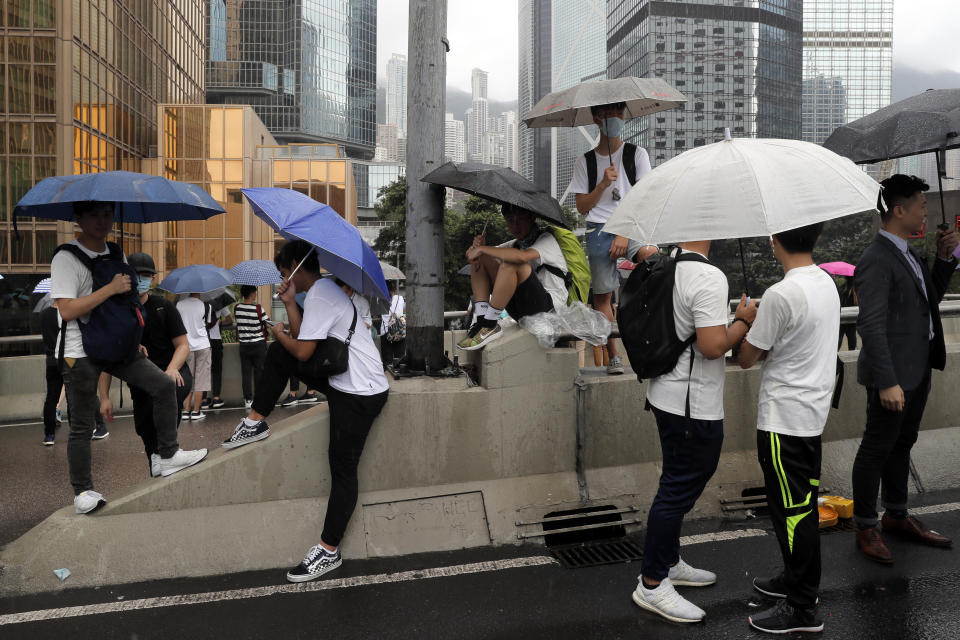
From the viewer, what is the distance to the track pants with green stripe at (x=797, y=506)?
11.1 feet

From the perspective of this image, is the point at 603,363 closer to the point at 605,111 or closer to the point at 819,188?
the point at 605,111

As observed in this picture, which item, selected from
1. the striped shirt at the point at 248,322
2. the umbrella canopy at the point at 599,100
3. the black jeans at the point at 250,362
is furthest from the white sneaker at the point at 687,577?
the black jeans at the point at 250,362

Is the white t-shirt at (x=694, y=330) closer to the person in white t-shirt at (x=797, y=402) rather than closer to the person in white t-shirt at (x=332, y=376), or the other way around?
the person in white t-shirt at (x=797, y=402)

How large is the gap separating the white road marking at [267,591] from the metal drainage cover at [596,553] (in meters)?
0.11

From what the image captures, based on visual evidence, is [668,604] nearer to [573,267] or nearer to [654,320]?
[654,320]

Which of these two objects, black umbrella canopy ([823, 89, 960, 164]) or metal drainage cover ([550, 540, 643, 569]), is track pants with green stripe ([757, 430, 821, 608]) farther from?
black umbrella canopy ([823, 89, 960, 164])

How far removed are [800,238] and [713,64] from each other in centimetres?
15437

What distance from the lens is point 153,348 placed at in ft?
21.0

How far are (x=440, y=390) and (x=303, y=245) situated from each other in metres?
1.28

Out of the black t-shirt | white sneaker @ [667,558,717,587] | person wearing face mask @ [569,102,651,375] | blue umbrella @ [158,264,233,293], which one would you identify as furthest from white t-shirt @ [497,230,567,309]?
blue umbrella @ [158,264,233,293]

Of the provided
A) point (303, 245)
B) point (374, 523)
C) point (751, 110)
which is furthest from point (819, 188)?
point (751, 110)

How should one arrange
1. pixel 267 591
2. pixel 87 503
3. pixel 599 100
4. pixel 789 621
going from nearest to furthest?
pixel 789 621
pixel 267 591
pixel 87 503
pixel 599 100

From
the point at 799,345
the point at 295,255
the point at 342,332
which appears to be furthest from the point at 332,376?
the point at 799,345

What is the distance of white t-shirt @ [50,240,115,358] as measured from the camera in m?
4.44
